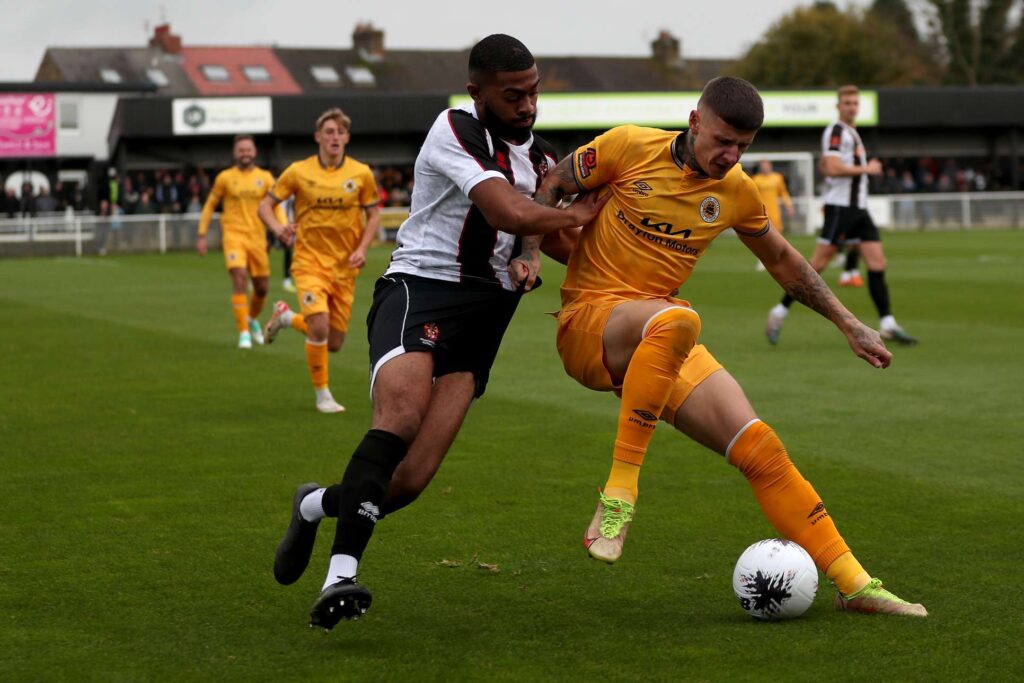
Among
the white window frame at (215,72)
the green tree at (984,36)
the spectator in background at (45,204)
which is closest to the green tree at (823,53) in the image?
the green tree at (984,36)

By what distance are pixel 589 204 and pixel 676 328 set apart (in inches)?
27.0

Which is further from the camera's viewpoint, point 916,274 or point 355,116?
point 355,116

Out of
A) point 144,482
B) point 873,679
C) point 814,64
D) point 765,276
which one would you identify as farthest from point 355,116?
point 873,679

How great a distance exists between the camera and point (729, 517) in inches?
284

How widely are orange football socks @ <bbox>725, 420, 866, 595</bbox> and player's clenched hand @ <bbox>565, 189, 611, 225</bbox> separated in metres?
0.98

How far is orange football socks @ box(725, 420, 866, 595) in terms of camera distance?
5594mm

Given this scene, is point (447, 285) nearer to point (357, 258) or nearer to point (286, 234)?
point (357, 258)

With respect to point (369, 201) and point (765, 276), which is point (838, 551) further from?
point (765, 276)

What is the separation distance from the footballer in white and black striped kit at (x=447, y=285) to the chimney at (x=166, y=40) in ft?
253

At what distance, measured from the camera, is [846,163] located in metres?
16.1

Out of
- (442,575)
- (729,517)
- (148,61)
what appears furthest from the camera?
(148,61)

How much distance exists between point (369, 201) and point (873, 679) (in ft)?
26.5

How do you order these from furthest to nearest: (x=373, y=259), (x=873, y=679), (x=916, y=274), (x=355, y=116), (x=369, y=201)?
1. (x=355, y=116)
2. (x=373, y=259)
3. (x=916, y=274)
4. (x=369, y=201)
5. (x=873, y=679)

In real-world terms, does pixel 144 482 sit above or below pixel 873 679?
below
